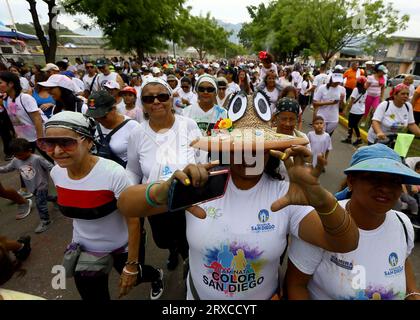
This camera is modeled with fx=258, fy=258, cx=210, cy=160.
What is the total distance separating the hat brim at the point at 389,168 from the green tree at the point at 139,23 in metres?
17.4

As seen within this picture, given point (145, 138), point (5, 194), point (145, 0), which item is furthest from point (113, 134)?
point (145, 0)

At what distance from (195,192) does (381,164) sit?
0.93m

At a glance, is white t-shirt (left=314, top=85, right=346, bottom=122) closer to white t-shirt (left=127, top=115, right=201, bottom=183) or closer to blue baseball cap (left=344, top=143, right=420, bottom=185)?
white t-shirt (left=127, top=115, right=201, bottom=183)

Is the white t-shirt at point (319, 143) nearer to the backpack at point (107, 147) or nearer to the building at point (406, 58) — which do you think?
the backpack at point (107, 147)

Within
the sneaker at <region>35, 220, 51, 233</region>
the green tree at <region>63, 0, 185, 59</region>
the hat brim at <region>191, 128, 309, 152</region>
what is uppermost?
the green tree at <region>63, 0, 185, 59</region>

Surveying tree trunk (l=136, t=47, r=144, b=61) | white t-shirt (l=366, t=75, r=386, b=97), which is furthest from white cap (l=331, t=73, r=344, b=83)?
tree trunk (l=136, t=47, r=144, b=61)

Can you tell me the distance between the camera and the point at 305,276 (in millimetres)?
1490

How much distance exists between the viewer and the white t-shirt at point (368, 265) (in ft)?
4.50

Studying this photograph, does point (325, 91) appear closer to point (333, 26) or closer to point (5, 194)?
point (5, 194)

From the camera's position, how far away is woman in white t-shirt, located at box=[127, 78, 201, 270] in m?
2.44

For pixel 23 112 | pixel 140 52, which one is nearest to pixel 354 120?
pixel 23 112

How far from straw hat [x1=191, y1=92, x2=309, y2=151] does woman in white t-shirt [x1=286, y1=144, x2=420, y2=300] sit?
444 millimetres

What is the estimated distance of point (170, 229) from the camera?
2496 mm

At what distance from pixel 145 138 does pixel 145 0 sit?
61.3 feet
